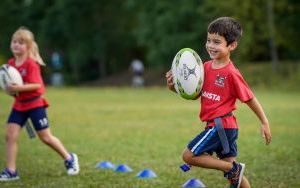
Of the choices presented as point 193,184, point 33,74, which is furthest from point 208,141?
point 33,74

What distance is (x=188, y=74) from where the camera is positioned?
6.36 meters

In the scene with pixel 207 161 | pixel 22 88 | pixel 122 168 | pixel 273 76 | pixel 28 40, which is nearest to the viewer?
pixel 207 161

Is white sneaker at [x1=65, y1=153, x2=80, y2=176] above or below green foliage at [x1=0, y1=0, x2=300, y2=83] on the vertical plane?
above

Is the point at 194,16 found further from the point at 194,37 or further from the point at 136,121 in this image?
the point at 136,121

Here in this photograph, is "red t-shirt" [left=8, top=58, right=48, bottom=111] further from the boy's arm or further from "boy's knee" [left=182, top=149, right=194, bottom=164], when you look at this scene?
the boy's arm

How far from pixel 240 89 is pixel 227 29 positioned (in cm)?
62

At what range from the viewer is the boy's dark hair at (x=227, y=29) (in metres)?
6.23

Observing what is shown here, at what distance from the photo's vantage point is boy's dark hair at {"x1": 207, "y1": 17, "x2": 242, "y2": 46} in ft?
20.5

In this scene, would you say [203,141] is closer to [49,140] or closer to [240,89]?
[240,89]

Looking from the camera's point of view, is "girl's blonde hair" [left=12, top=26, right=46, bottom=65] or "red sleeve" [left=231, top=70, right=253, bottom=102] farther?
"girl's blonde hair" [left=12, top=26, right=46, bottom=65]

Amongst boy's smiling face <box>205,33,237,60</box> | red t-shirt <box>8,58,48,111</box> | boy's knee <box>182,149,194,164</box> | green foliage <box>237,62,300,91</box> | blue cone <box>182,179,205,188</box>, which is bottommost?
green foliage <box>237,62,300,91</box>

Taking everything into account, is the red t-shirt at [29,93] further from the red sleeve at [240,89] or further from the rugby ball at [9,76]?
the red sleeve at [240,89]

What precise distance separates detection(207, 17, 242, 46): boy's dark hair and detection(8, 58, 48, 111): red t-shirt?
9.62 feet

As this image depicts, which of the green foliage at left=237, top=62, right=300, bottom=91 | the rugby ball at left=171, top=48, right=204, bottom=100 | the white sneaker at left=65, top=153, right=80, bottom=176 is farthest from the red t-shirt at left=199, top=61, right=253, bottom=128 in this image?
the green foliage at left=237, top=62, right=300, bottom=91
